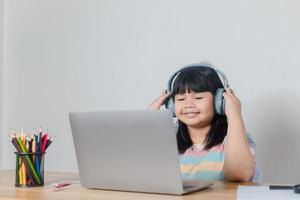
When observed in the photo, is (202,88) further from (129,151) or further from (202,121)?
(129,151)

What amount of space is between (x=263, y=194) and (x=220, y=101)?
19.2 inches

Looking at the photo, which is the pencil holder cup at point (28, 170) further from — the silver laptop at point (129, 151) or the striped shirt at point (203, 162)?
the striped shirt at point (203, 162)

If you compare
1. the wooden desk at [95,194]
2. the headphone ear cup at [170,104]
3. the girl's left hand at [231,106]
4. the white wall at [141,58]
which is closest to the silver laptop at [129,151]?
the wooden desk at [95,194]

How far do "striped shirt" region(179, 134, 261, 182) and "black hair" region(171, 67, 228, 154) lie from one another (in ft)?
0.07

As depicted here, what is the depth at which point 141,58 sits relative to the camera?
83.4 inches

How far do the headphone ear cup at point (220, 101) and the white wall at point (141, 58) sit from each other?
50 centimetres

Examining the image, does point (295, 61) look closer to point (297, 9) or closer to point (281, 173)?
point (297, 9)

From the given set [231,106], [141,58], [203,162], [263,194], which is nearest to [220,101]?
[231,106]

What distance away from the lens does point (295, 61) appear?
177cm

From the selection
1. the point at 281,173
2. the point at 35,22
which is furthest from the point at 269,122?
the point at 35,22

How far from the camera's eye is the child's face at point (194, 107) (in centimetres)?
142

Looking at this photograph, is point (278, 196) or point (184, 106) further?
point (184, 106)

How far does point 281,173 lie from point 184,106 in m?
0.60

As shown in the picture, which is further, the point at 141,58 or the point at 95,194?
the point at 141,58
